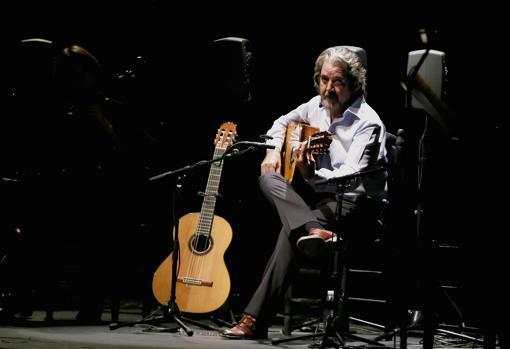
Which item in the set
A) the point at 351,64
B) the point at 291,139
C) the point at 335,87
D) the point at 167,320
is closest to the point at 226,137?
the point at 291,139

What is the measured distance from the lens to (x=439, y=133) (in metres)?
3.27

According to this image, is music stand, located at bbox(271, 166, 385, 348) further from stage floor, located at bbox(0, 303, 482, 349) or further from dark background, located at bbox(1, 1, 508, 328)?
dark background, located at bbox(1, 1, 508, 328)

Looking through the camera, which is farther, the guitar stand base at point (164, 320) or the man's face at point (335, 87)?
the man's face at point (335, 87)

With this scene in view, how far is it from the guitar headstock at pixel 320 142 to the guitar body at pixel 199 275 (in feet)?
3.42

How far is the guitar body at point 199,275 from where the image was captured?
443 cm

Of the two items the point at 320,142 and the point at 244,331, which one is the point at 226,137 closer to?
the point at 320,142

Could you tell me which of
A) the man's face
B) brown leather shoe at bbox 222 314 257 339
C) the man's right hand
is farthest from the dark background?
brown leather shoe at bbox 222 314 257 339

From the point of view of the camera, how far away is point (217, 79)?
5504 mm

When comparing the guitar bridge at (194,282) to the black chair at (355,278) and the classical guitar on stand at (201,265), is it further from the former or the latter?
the black chair at (355,278)

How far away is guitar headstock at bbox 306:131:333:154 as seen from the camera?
12.6 ft

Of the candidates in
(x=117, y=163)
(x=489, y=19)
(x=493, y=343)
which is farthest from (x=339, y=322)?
(x=489, y=19)

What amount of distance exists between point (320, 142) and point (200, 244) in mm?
1246

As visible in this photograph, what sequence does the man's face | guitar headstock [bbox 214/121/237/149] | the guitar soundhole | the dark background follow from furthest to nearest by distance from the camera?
the dark background → guitar headstock [bbox 214/121/237/149] → the guitar soundhole → the man's face

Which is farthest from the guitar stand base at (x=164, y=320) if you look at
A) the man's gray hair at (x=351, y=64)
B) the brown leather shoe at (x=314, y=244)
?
the man's gray hair at (x=351, y=64)
